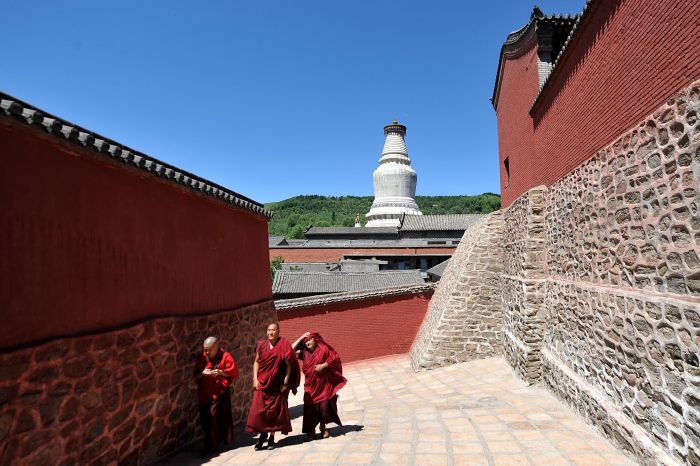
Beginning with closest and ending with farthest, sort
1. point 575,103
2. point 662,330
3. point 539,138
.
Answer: point 662,330 → point 575,103 → point 539,138

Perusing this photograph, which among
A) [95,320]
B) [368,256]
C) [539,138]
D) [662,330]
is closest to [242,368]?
[95,320]

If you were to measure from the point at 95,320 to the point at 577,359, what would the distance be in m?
5.18

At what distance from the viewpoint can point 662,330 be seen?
3246 mm

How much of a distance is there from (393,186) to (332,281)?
810 inches

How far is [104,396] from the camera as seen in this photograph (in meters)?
3.54

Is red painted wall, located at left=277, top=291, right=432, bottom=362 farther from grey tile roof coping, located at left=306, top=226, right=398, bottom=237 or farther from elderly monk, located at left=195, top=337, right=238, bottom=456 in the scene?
grey tile roof coping, located at left=306, top=226, right=398, bottom=237

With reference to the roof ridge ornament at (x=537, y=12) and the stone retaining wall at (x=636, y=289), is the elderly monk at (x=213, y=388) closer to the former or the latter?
the stone retaining wall at (x=636, y=289)

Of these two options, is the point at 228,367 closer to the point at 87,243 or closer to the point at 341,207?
the point at 87,243

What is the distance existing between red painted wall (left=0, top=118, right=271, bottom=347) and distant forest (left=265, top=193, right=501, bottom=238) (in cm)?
5839


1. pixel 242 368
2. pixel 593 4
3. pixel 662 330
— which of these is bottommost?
pixel 242 368

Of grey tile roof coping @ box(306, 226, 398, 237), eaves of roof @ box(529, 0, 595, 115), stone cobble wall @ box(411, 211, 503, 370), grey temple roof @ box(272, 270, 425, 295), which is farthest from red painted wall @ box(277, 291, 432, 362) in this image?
grey tile roof coping @ box(306, 226, 398, 237)

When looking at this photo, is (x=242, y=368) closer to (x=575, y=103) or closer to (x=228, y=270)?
(x=228, y=270)

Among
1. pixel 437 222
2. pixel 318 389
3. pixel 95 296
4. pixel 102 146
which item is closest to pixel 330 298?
pixel 318 389

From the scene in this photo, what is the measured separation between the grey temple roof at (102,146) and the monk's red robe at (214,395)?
200cm
